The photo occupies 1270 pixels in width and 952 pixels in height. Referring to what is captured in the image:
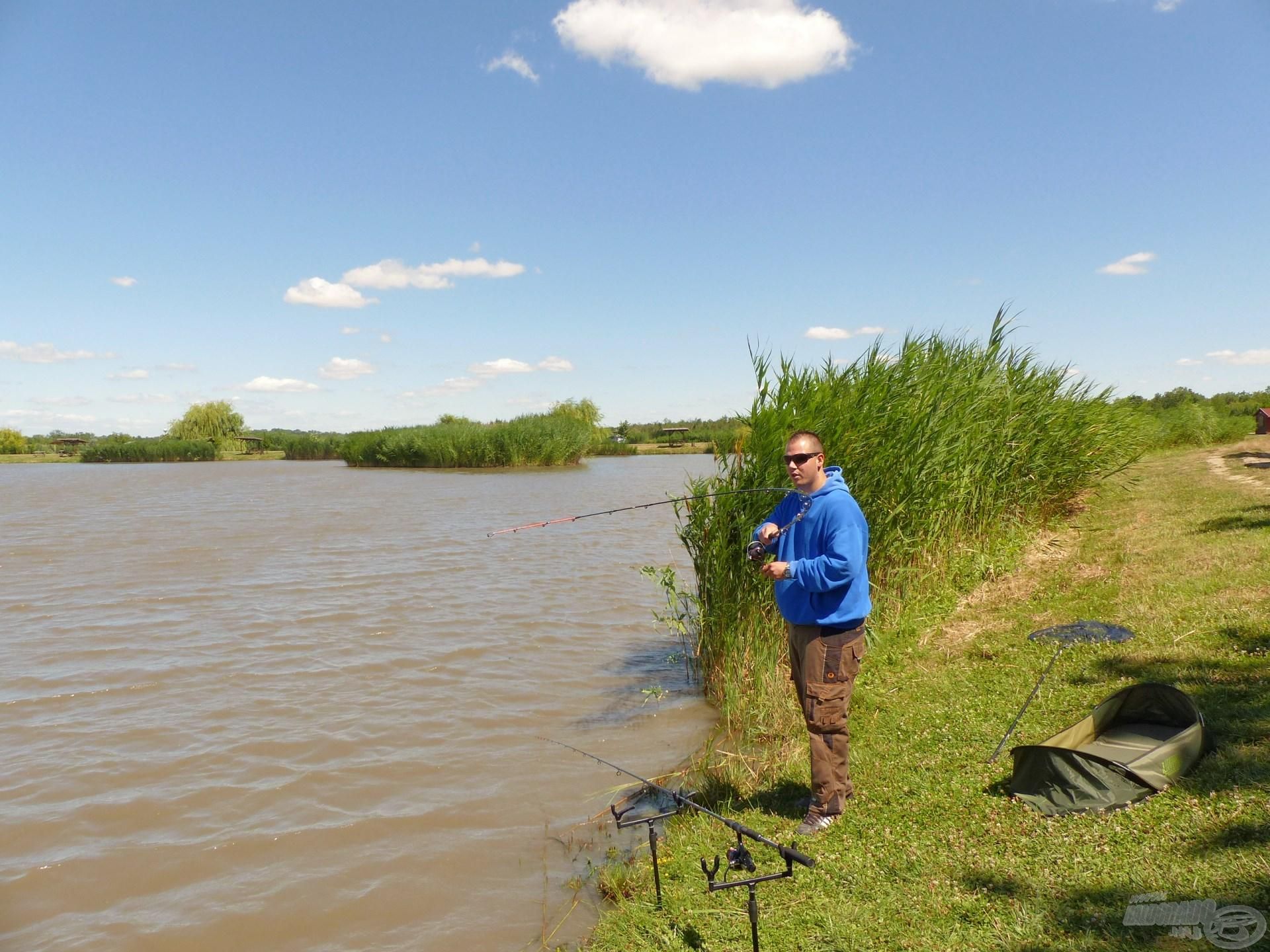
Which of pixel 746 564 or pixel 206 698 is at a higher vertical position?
pixel 746 564

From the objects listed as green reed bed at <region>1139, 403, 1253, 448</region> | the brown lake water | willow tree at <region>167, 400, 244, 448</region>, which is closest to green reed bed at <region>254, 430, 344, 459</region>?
willow tree at <region>167, 400, 244, 448</region>

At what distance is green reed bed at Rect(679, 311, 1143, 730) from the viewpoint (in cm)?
744

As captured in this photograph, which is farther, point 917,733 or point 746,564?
point 746,564

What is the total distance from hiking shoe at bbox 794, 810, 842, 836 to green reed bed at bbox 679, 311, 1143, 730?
230cm

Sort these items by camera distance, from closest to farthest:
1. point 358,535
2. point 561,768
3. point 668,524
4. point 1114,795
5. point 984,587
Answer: point 1114,795, point 561,768, point 984,587, point 358,535, point 668,524

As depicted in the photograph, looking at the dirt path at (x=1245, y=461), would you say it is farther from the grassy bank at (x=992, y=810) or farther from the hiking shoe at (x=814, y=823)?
the hiking shoe at (x=814, y=823)

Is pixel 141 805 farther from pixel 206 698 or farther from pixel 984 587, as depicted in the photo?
pixel 984 587

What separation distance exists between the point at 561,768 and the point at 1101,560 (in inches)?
287

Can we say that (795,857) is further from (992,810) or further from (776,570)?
(992,810)

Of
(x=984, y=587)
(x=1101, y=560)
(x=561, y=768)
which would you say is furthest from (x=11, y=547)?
(x=1101, y=560)

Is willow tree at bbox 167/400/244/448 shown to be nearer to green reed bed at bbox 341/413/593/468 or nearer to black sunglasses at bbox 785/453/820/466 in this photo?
green reed bed at bbox 341/413/593/468

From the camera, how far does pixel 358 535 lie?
20781 mm

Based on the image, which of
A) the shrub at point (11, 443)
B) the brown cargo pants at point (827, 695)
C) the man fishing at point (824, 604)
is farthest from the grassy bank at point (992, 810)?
the shrub at point (11, 443)

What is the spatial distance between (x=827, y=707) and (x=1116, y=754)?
1.62m
